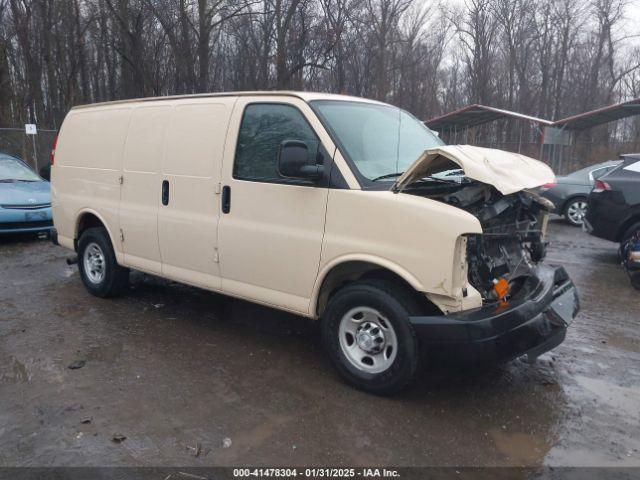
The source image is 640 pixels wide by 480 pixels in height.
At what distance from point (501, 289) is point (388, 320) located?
82 cm

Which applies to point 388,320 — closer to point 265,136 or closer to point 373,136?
point 373,136

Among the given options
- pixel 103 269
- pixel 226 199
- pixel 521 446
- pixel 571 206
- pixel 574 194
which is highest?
pixel 226 199

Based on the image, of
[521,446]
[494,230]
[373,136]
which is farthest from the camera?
[373,136]

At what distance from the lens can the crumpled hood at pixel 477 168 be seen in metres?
3.56

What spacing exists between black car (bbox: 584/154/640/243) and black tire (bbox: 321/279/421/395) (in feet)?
19.2

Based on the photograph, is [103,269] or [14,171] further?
[14,171]

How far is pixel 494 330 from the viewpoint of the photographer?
346cm

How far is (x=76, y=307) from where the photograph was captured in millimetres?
6023

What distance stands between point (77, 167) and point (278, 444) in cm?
442

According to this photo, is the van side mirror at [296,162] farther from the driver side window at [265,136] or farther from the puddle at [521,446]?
the puddle at [521,446]

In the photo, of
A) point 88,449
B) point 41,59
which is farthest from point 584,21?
point 88,449

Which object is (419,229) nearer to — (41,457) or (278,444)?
(278,444)

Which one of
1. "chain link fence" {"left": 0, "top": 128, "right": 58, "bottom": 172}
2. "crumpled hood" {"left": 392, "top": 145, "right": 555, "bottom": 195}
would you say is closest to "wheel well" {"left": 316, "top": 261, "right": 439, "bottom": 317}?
"crumpled hood" {"left": 392, "top": 145, "right": 555, "bottom": 195}

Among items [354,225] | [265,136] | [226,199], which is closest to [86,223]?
[226,199]
